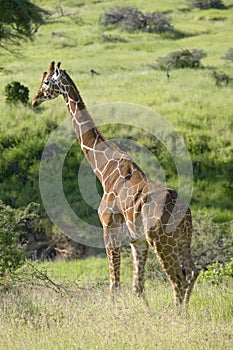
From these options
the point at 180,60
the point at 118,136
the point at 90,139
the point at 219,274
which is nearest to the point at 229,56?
the point at 180,60

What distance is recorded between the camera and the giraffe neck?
34.0 ft

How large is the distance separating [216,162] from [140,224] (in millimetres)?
15905

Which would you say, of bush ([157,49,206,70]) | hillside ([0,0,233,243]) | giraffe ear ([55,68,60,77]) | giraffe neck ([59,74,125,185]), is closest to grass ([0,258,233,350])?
giraffe neck ([59,74,125,185])

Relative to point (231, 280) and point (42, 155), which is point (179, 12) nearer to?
point (42, 155)

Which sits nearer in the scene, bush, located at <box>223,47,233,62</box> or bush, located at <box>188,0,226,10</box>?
bush, located at <box>223,47,233,62</box>

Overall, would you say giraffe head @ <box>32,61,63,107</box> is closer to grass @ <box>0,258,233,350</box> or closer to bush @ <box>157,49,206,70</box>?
grass @ <box>0,258,233,350</box>

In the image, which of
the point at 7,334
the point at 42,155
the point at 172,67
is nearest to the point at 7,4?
the point at 42,155

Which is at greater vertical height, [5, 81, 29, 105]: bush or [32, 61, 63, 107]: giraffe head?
[32, 61, 63, 107]: giraffe head

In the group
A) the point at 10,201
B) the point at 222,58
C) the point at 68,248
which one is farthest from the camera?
the point at 222,58

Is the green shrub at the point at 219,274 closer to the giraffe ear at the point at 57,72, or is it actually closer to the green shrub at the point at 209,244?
the giraffe ear at the point at 57,72

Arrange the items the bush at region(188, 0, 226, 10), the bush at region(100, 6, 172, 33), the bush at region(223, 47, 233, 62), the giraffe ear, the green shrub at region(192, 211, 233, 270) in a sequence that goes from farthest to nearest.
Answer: the bush at region(188, 0, 226, 10)
the bush at region(100, 6, 172, 33)
the bush at region(223, 47, 233, 62)
the green shrub at region(192, 211, 233, 270)
the giraffe ear

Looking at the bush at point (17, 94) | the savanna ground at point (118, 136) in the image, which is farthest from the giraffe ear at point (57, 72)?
the bush at point (17, 94)

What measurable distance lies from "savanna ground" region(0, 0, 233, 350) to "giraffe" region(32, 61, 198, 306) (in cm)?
41

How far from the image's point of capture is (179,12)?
2414 inches
